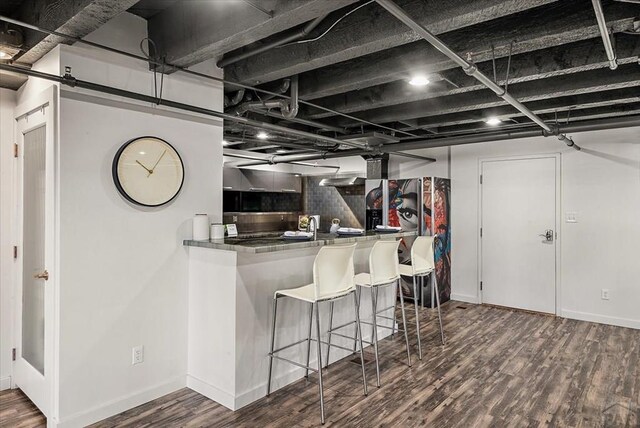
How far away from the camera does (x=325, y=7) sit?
80.7 inches

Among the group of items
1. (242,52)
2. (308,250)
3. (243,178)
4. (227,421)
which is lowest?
(227,421)

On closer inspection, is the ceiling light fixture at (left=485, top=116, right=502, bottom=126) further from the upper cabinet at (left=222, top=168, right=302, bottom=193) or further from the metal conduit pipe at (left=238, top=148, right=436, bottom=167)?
the upper cabinet at (left=222, top=168, right=302, bottom=193)

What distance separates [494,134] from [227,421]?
439 centimetres

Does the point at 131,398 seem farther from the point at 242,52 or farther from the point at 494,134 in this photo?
the point at 494,134

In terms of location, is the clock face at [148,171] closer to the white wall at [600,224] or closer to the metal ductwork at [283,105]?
the metal ductwork at [283,105]

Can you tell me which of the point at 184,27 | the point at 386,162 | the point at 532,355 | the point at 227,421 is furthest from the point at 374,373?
the point at 386,162

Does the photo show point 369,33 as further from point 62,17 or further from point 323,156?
point 323,156

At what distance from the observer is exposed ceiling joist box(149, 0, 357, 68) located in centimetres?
212

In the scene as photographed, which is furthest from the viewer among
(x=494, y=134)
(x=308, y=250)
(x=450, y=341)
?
(x=494, y=134)

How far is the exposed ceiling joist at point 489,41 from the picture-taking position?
7.88ft

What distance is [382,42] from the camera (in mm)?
2561

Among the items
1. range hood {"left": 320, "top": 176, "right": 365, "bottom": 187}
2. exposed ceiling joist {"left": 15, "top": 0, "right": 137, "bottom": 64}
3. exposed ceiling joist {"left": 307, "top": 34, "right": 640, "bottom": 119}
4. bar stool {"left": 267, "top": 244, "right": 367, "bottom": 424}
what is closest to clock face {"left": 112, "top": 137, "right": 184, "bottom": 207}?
exposed ceiling joist {"left": 15, "top": 0, "right": 137, "bottom": 64}

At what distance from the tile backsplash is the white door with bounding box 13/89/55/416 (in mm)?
5338

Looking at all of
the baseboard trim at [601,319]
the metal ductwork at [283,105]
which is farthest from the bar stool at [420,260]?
the baseboard trim at [601,319]
